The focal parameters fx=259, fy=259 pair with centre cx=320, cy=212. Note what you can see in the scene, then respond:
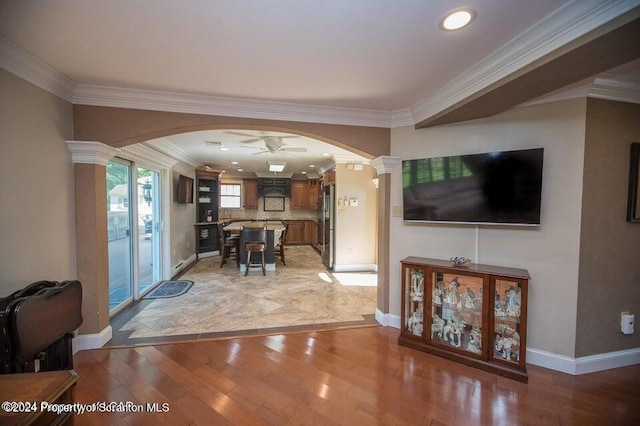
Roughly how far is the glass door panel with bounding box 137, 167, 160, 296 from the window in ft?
13.2

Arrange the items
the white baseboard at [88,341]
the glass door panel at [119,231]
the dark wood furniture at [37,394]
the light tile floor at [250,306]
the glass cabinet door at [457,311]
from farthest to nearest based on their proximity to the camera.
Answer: the glass door panel at [119,231] → the light tile floor at [250,306] → the white baseboard at [88,341] → the glass cabinet door at [457,311] → the dark wood furniture at [37,394]

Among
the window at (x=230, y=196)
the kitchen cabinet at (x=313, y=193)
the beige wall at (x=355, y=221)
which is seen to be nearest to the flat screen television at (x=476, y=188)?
the beige wall at (x=355, y=221)

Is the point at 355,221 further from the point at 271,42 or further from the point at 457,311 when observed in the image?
the point at 271,42

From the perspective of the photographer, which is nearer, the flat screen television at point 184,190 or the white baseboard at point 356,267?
the flat screen television at point 184,190

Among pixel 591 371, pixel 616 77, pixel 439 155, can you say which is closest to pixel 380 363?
pixel 591 371

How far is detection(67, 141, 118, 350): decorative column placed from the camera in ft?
7.97

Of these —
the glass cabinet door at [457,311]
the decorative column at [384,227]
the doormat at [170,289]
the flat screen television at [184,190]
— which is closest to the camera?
the glass cabinet door at [457,311]

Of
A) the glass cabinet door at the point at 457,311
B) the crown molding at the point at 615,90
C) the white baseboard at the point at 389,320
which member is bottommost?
the white baseboard at the point at 389,320

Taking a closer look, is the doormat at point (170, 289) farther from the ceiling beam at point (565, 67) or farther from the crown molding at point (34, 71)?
the ceiling beam at point (565, 67)

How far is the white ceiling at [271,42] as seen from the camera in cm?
141

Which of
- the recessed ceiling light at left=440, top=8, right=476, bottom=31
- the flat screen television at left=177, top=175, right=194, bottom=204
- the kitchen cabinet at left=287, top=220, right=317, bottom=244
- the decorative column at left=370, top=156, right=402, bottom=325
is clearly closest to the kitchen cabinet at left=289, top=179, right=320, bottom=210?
the kitchen cabinet at left=287, top=220, right=317, bottom=244

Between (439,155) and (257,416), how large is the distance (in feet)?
9.15

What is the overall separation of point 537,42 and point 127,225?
184 inches

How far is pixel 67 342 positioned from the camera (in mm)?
1754
